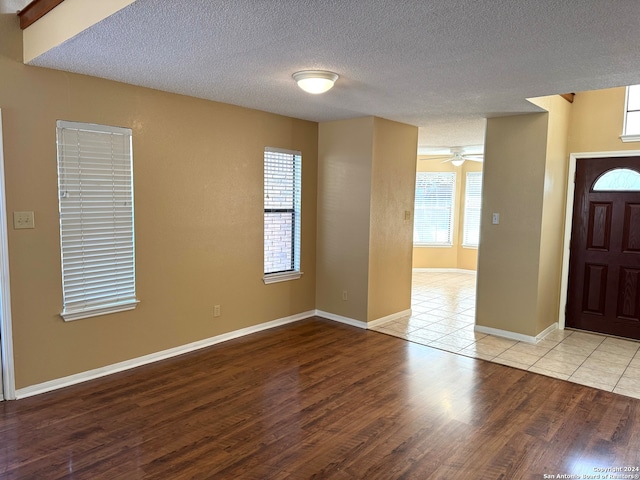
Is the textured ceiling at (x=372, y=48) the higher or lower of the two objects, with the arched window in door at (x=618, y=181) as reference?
higher

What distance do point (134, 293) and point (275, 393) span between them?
149 centimetres

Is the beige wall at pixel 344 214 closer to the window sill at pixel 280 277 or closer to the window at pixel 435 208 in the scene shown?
the window sill at pixel 280 277

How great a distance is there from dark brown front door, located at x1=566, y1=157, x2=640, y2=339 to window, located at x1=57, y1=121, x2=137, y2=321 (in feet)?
15.7

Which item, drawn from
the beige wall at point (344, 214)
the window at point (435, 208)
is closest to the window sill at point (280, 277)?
the beige wall at point (344, 214)

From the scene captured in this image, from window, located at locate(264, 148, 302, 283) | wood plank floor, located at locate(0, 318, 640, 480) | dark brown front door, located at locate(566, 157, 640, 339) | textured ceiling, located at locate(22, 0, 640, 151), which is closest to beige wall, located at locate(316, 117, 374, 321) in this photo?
window, located at locate(264, 148, 302, 283)

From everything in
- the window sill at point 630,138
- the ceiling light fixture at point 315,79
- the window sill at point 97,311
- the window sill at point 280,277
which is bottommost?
the window sill at point 97,311

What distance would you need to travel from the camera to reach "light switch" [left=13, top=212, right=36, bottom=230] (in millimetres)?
2973

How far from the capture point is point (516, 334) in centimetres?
458

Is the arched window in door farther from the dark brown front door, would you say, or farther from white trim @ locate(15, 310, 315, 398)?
white trim @ locate(15, 310, 315, 398)

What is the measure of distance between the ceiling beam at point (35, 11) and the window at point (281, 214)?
228 centimetres

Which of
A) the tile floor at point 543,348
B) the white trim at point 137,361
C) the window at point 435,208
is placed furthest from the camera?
the window at point 435,208

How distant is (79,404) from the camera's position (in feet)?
9.80

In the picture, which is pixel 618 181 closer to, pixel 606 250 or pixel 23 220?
pixel 606 250

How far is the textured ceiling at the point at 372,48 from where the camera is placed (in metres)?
1.99
